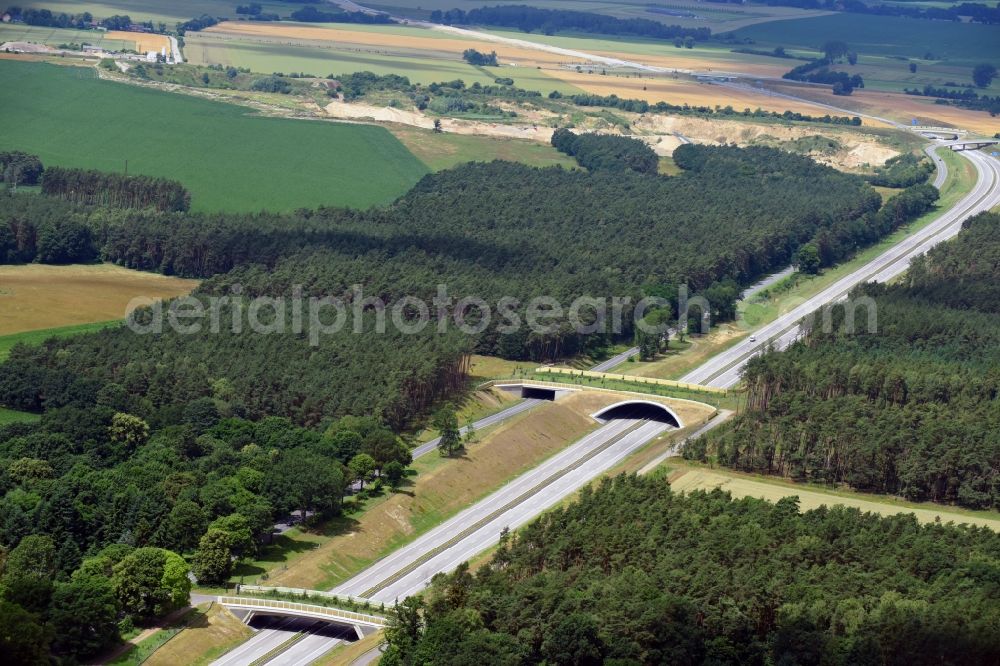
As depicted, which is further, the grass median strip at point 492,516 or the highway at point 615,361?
the highway at point 615,361

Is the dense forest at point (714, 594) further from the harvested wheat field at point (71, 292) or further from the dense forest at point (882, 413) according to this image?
Result: the harvested wheat field at point (71, 292)

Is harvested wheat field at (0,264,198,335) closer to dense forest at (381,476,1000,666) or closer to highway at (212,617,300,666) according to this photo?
highway at (212,617,300,666)

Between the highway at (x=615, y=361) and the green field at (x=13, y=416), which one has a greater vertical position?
the green field at (x=13, y=416)

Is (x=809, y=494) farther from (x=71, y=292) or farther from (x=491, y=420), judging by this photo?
(x=71, y=292)

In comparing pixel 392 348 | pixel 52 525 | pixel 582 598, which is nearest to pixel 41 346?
pixel 392 348

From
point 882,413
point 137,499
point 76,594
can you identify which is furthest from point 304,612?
point 882,413

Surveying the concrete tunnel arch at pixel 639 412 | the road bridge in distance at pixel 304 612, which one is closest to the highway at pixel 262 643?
the road bridge in distance at pixel 304 612

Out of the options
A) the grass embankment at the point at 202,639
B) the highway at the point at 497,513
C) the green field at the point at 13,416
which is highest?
the green field at the point at 13,416

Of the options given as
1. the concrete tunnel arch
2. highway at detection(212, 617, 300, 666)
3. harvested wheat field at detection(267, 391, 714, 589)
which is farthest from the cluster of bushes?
the concrete tunnel arch
